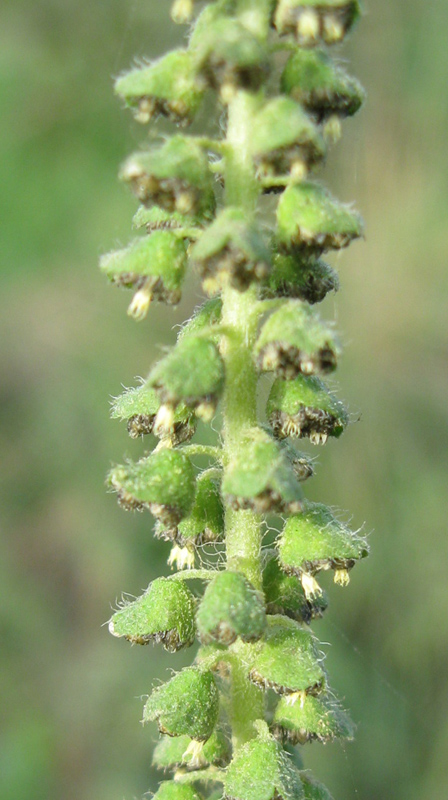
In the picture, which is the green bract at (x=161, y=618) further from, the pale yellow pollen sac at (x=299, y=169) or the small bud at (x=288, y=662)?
the pale yellow pollen sac at (x=299, y=169)

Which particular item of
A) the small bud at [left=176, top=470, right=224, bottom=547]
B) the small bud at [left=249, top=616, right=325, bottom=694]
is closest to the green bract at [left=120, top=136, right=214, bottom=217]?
the small bud at [left=176, top=470, right=224, bottom=547]

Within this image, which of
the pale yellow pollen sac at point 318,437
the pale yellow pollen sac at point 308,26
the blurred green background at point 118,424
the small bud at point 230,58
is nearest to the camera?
the small bud at point 230,58

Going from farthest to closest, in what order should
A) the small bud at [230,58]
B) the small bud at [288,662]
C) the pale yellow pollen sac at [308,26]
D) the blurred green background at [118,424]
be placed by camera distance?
the blurred green background at [118,424], the small bud at [288,662], the pale yellow pollen sac at [308,26], the small bud at [230,58]

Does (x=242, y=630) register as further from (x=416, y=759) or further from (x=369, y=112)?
(x=369, y=112)

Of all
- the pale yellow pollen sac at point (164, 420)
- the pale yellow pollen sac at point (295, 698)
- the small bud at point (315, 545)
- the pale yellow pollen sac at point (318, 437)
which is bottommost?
the pale yellow pollen sac at point (295, 698)

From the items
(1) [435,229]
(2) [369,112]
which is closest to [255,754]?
(1) [435,229]

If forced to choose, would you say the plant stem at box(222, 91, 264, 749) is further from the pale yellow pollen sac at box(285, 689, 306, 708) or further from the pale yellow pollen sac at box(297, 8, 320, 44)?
the pale yellow pollen sac at box(297, 8, 320, 44)

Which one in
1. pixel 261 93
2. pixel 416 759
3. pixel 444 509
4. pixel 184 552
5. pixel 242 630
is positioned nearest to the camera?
pixel 242 630

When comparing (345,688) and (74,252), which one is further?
(74,252)

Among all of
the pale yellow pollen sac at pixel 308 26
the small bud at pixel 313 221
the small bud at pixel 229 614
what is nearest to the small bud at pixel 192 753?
the small bud at pixel 229 614
